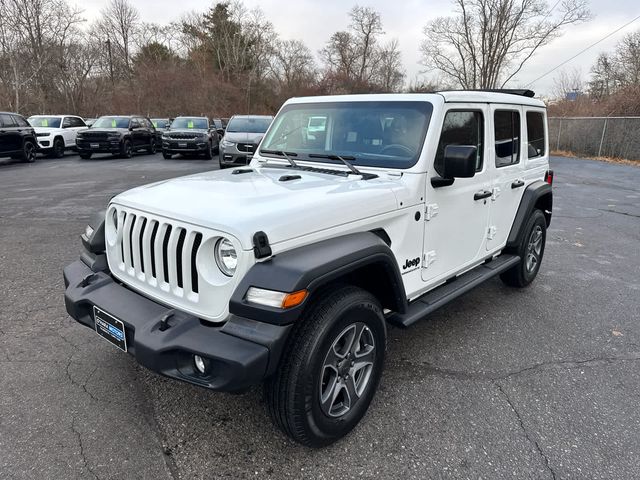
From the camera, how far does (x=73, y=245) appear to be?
612cm

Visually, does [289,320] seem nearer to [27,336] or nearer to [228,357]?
[228,357]

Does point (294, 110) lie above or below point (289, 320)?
above

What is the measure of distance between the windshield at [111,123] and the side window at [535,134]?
18.0 m

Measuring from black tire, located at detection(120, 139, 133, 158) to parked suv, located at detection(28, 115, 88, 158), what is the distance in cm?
240

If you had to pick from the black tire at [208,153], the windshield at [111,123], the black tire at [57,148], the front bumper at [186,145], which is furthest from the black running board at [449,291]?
the black tire at [57,148]

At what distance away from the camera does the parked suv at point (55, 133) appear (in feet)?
60.3

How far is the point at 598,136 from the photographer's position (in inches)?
813

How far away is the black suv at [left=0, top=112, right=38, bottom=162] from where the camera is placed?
50.1 ft

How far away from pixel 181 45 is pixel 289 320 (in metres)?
50.7

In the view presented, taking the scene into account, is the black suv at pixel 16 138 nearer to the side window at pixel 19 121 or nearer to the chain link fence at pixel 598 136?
the side window at pixel 19 121

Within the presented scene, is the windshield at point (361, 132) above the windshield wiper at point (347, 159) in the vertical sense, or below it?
above

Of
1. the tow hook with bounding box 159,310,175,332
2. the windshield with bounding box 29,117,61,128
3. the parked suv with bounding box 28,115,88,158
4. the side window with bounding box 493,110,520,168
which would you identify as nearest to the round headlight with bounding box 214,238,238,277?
the tow hook with bounding box 159,310,175,332

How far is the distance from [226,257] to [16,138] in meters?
17.4

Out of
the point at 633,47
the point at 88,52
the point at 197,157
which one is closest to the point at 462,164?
the point at 197,157
